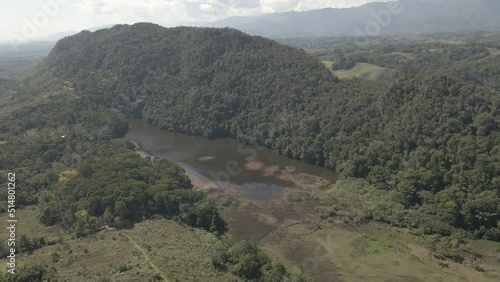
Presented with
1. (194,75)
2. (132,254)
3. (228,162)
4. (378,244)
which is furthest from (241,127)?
(132,254)

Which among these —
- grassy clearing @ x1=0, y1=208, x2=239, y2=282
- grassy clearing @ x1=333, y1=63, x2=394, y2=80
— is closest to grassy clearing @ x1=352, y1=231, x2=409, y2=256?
grassy clearing @ x1=0, y1=208, x2=239, y2=282

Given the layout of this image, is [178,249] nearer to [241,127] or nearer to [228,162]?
[228,162]

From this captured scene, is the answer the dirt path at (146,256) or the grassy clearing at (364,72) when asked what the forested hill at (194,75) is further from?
the dirt path at (146,256)

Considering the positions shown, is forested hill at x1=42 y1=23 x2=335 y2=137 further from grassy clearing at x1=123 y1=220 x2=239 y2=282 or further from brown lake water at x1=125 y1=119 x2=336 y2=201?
grassy clearing at x1=123 y1=220 x2=239 y2=282

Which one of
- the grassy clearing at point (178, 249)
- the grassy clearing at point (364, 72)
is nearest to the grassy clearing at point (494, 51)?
the grassy clearing at point (364, 72)

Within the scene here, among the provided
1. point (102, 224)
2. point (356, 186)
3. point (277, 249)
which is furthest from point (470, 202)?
point (102, 224)

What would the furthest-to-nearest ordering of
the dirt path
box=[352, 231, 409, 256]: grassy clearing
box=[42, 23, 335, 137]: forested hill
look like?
box=[42, 23, 335, 137]: forested hill
box=[352, 231, 409, 256]: grassy clearing
the dirt path
